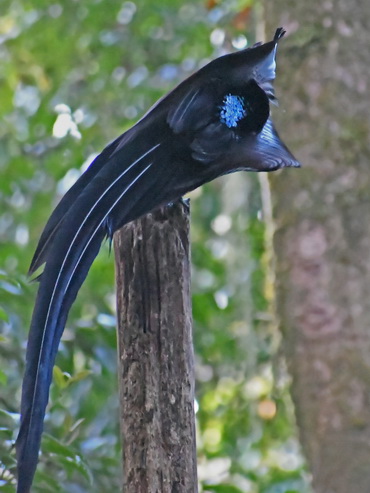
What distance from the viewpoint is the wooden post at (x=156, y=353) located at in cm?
131

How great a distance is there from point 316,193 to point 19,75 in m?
2.00

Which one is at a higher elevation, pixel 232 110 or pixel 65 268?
pixel 232 110

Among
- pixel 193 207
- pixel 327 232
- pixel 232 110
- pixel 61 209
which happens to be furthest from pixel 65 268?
pixel 193 207

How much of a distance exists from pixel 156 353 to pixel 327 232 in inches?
34.8

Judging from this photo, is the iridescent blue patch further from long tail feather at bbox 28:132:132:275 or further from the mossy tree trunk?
the mossy tree trunk

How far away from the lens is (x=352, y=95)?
227cm

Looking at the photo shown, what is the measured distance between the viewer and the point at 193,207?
3510mm

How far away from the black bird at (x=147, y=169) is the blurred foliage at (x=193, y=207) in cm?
79

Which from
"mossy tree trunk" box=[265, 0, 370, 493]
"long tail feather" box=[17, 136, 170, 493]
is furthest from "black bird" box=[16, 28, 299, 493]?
"mossy tree trunk" box=[265, 0, 370, 493]

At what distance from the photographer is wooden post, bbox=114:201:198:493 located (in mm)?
1313

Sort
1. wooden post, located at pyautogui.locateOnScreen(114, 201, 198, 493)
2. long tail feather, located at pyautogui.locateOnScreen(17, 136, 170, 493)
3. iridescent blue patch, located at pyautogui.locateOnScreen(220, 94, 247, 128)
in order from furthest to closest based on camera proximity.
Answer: iridescent blue patch, located at pyautogui.locateOnScreen(220, 94, 247, 128), wooden post, located at pyautogui.locateOnScreen(114, 201, 198, 493), long tail feather, located at pyautogui.locateOnScreen(17, 136, 170, 493)

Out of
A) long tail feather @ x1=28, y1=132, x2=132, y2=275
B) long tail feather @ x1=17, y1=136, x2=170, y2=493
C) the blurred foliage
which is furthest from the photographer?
the blurred foliage

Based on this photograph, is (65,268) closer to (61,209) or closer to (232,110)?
(61,209)

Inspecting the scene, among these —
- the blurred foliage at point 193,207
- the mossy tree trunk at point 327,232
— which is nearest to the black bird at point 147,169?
the mossy tree trunk at point 327,232
